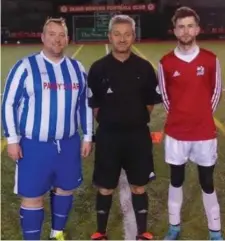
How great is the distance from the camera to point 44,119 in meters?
3.27

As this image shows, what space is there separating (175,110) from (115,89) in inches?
18.5

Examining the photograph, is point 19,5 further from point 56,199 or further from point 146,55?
point 56,199

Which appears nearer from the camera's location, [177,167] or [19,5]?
[177,167]

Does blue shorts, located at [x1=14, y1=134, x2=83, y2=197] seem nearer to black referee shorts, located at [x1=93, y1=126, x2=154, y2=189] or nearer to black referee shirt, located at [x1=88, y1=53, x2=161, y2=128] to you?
black referee shorts, located at [x1=93, y1=126, x2=154, y2=189]

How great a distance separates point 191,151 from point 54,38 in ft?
4.18

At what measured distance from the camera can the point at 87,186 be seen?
496cm

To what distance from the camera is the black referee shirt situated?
3338 mm

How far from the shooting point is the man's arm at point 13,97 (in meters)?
3.17

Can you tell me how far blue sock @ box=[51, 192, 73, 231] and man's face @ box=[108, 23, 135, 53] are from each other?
115 centimetres

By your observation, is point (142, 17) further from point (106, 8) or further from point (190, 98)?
point (190, 98)

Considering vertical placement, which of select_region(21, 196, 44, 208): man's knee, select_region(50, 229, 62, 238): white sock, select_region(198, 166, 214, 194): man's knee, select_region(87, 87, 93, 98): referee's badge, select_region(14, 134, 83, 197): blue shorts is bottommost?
select_region(50, 229, 62, 238): white sock

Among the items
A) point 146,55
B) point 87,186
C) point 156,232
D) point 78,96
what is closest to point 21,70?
point 78,96

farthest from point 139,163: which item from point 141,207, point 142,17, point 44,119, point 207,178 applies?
point 142,17

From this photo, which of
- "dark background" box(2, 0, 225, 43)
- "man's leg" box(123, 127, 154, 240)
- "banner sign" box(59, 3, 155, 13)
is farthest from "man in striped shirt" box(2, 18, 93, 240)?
"banner sign" box(59, 3, 155, 13)
